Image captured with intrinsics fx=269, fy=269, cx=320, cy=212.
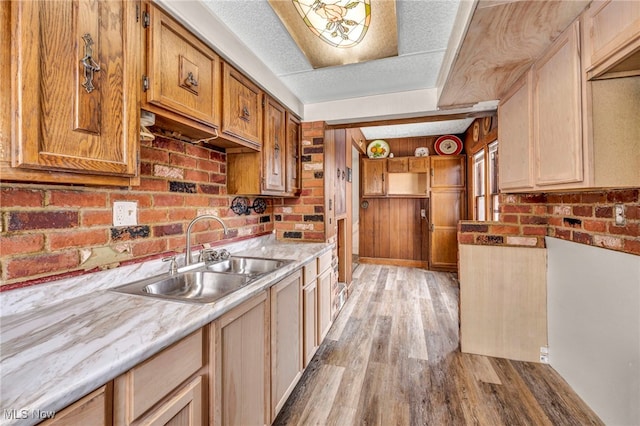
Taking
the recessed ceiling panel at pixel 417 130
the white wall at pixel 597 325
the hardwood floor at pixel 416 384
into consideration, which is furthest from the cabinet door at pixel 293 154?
the recessed ceiling panel at pixel 417 130

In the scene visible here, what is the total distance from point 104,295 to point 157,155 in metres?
0.75

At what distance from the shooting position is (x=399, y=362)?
2.16m

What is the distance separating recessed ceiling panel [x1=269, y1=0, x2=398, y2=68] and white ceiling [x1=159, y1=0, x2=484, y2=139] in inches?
2.8

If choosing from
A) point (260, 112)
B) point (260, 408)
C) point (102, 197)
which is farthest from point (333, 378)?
point (260, 112)

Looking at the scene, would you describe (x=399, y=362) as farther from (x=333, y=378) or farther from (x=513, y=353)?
(x=513, y=353)

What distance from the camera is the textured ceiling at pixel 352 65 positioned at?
4.74 ft

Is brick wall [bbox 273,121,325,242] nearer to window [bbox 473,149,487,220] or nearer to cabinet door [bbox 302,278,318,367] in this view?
cabinet door [bbox 302,278,318,367]

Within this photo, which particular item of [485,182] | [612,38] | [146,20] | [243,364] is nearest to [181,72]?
[146,20]

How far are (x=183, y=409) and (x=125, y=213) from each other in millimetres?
923

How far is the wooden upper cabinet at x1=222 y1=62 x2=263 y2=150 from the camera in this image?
1616 millimetres

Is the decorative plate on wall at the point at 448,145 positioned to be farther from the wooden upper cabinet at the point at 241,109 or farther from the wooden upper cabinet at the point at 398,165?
the wooden upper cabinet at the point at 241,109

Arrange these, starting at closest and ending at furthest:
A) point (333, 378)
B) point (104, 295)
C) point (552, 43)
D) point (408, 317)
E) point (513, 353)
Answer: point (104, 295) → point (552, 43) → point (333, 378) → point (513, 353) → point (408, 317)

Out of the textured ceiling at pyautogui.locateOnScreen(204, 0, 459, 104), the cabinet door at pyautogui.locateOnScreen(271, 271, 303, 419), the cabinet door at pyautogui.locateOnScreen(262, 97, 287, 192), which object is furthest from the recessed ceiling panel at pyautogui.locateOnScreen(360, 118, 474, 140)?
the cabinet door at pyautogui.locateOnScreen(271, 271, 303, 419)

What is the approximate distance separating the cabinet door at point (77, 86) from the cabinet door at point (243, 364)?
2.44 feet
